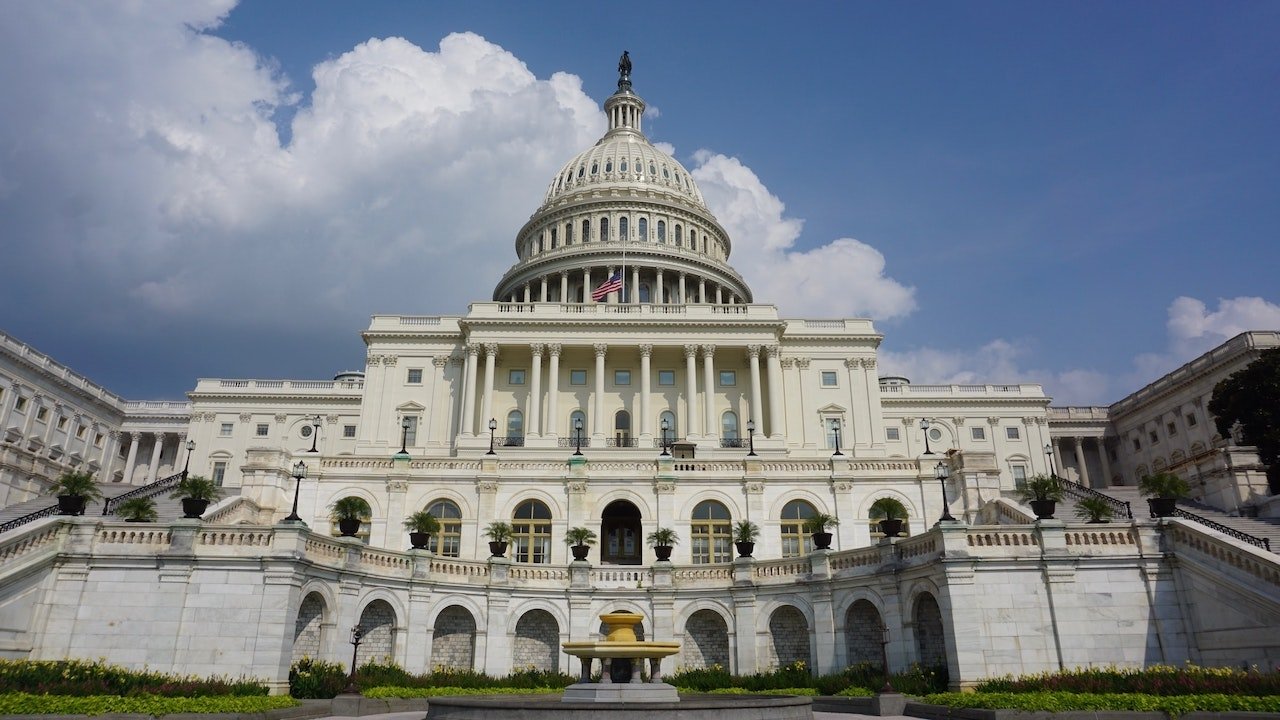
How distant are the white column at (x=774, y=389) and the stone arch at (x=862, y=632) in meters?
41.3

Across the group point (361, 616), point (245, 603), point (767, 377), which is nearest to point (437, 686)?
point (361, 616)

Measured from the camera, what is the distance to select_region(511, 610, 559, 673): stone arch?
3319 centimetres

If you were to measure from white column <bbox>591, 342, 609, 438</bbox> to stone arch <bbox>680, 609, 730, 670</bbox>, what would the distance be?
3841cm

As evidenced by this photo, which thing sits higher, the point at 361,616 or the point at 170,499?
the point at 170,499

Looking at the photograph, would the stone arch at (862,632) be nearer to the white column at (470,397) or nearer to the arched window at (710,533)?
the arched window at (710,533)

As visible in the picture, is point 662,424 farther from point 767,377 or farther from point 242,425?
point 242,425

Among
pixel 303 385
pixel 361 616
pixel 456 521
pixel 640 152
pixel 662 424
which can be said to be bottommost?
pixel 361 616

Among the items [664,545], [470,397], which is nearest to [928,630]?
[664,545]

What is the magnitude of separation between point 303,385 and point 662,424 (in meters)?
45.6

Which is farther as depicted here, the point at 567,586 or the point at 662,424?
the point at 662,424

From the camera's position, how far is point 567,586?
33.8 m

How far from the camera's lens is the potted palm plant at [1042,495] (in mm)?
27641

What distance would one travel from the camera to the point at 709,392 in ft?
243

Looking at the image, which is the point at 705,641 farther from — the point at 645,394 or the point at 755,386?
the point at 755,386
